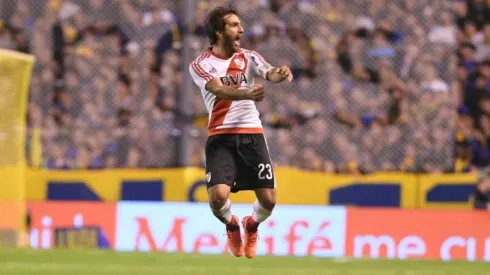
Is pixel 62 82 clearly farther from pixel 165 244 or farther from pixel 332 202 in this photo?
pixel 332 202

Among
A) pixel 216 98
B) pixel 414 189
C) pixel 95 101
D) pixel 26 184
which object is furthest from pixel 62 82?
pixel 216 98

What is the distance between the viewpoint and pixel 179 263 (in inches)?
452

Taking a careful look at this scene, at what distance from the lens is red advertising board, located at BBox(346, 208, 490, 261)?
12555 millimetres

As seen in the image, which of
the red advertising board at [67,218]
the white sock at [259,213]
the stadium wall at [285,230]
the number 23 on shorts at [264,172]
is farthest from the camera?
the red advertising board at [67,218]

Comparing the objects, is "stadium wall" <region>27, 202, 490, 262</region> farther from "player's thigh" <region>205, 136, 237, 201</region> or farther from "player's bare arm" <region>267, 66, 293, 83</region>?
"player's bare arm" <region>267, 66, 293, 83</region>

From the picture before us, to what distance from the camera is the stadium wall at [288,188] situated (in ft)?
42.7

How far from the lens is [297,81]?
14.0 meters

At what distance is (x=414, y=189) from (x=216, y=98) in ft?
18.9

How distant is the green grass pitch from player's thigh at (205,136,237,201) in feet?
7.95

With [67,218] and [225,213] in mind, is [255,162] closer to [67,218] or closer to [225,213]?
[225,213]

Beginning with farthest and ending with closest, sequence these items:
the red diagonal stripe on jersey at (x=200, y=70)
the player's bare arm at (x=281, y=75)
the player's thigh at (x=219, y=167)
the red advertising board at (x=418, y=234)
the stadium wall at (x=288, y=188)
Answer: the stadium wall at (x=288, y=188), the red advertising board at (x=418, y=234), the player's thigh at (x=219, y=167), the red diagonal stripe on jersey at (x=200, y=70), the player's bare arm at (x=281, y=75)

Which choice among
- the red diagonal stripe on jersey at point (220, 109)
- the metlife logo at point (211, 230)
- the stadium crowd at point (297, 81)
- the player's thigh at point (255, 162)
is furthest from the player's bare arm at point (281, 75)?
the stadium crowd at point (297, 81)

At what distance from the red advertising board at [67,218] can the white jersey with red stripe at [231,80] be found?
5936mm

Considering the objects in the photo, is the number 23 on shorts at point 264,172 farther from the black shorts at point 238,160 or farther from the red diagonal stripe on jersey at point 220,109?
the red diagonal stripe on jersey at point 220,109
